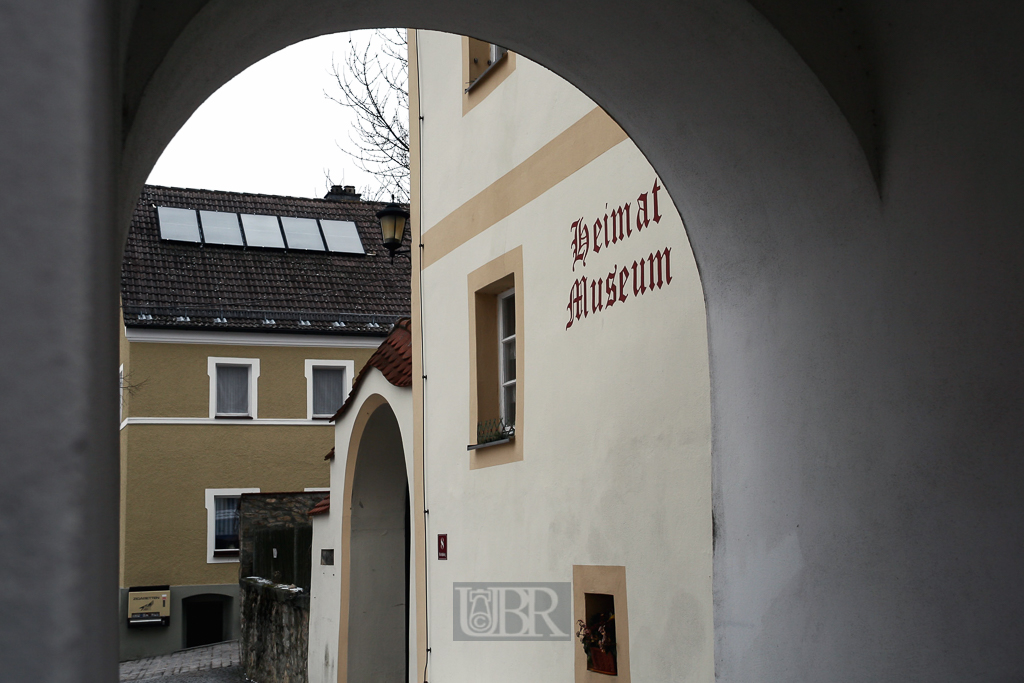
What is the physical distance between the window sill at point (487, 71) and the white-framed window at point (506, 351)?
1667 mm

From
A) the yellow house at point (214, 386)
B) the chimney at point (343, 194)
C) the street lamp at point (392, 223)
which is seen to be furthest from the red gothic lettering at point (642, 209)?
the chimney at point (343, 194)

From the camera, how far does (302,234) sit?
89.9ft

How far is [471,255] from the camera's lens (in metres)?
8.38

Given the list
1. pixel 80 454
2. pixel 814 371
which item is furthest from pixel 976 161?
pixel 80 454

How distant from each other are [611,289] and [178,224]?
22.4m

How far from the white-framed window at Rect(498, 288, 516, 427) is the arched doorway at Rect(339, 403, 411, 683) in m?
3.11

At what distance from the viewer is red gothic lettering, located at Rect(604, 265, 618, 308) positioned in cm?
607

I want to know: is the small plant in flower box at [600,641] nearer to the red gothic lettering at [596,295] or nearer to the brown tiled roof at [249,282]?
the red gothic lettering at [596,295]

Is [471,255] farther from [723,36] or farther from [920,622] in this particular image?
[920,622]

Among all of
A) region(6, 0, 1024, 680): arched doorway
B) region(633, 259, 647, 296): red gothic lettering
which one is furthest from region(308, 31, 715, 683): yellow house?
region(6, 0, 1024, 680): arched doorway

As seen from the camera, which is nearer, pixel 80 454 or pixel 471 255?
pixel 80 454

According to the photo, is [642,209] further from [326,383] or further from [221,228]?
[221,228]

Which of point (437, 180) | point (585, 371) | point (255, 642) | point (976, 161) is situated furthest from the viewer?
point (255, 642)

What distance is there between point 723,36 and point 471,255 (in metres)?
4.97
